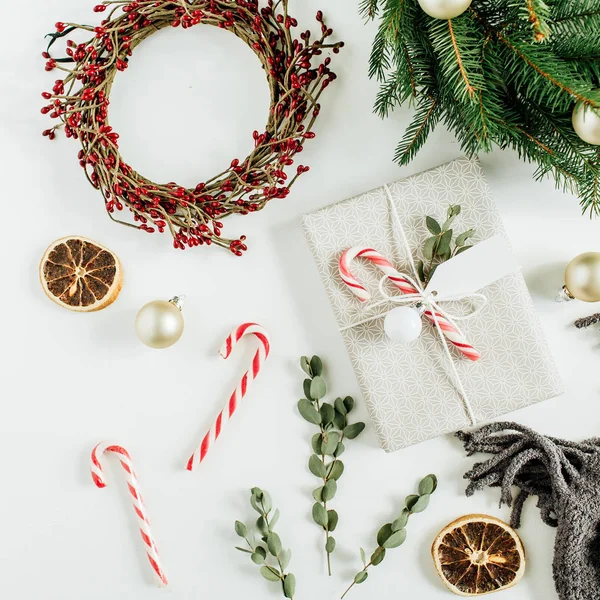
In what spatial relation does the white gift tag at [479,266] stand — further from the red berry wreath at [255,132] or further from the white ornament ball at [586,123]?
the red berry wreath at [255,132]

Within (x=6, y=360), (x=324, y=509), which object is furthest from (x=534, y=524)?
(x=6, y=360)

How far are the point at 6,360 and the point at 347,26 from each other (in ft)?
4.83

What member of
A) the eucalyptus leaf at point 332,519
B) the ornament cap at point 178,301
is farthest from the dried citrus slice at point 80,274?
the eucalyptus leaf at point 332,519

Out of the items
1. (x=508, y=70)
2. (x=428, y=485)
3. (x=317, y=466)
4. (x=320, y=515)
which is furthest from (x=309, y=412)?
(x=508, y=70)

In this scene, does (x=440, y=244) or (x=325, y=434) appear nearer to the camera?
(x=440, y=244)

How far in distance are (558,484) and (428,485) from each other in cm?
35

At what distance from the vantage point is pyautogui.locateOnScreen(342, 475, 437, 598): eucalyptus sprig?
1.79 m

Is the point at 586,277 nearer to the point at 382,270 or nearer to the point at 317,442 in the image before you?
the point at 382,270

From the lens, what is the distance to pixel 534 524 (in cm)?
179

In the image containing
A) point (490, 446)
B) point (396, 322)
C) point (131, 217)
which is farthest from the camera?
point (131, 217)

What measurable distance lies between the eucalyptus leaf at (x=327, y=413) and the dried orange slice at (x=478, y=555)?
454 millimetres

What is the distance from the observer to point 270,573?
6.02 ft

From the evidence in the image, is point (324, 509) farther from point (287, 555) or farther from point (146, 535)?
point (146, 535)

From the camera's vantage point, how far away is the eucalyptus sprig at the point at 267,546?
1.83m
